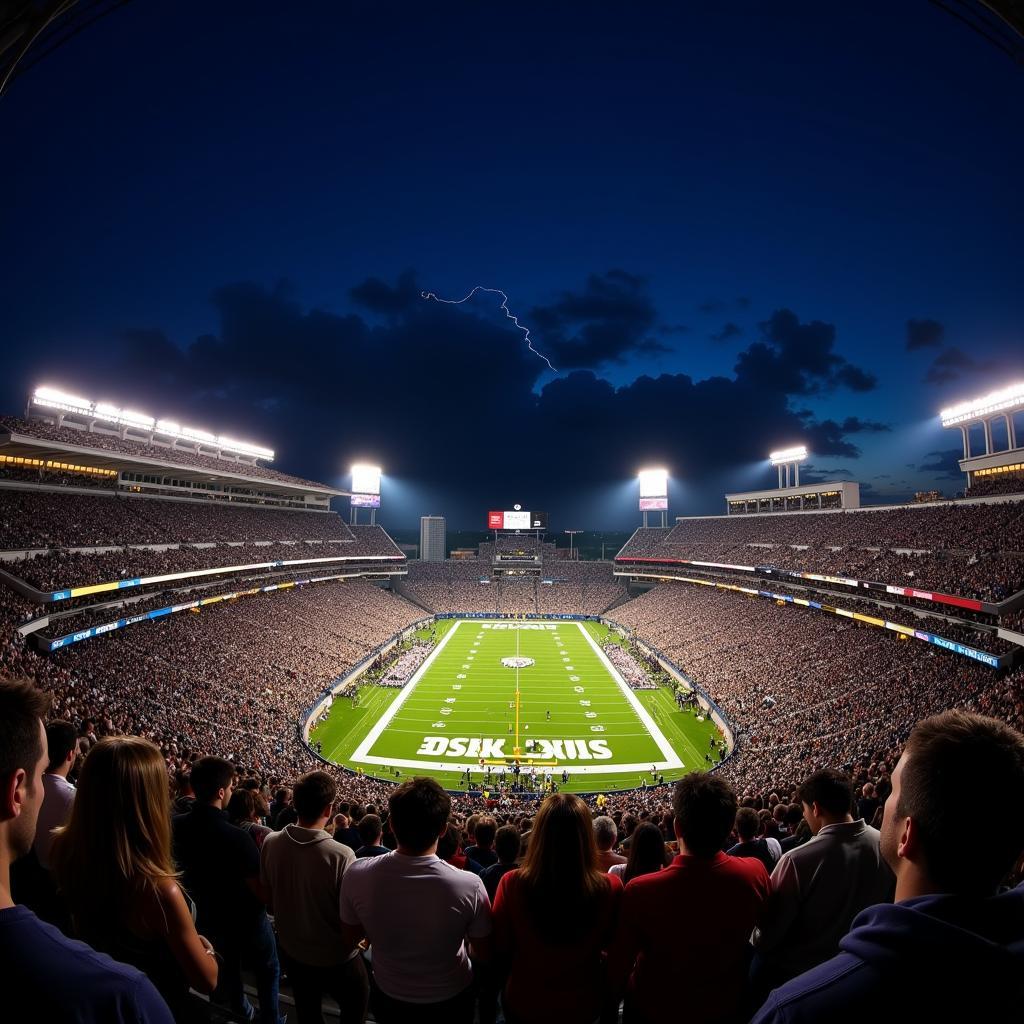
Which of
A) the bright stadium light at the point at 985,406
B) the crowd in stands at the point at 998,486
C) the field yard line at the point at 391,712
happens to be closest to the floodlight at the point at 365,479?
the field yard line at the point at 391,712

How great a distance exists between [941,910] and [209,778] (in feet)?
15.7

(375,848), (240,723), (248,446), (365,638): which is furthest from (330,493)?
(375,848)

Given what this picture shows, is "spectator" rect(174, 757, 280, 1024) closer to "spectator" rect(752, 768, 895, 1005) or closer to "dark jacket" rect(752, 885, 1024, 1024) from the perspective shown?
"spectator" rect(752, 768, 895, 1005)

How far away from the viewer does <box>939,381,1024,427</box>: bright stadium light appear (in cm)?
3519

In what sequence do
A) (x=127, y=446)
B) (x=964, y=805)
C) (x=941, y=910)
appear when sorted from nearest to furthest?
1. (x=941, y=910)
2. (x=964, y=805)
3. (x=127, y=446)

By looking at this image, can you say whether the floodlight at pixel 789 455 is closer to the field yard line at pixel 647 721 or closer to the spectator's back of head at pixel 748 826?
the field yard line at pixel 647 721

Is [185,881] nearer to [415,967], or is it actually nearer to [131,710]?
[415,967]

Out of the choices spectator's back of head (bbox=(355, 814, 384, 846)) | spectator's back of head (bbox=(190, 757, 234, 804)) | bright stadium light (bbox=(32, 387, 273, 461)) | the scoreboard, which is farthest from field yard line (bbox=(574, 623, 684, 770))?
bright stadium light (bbox=(32, 387, 273, 461))

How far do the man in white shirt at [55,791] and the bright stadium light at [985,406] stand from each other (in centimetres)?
4778

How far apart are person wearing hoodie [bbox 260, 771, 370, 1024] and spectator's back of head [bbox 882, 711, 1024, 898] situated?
11.2 feet

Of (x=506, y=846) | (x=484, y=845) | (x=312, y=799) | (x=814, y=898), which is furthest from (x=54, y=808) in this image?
(x=814, y=898)

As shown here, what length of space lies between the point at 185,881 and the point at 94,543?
121 feet

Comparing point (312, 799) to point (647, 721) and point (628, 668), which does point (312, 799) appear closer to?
point (647, 721)

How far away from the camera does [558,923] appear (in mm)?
2918
